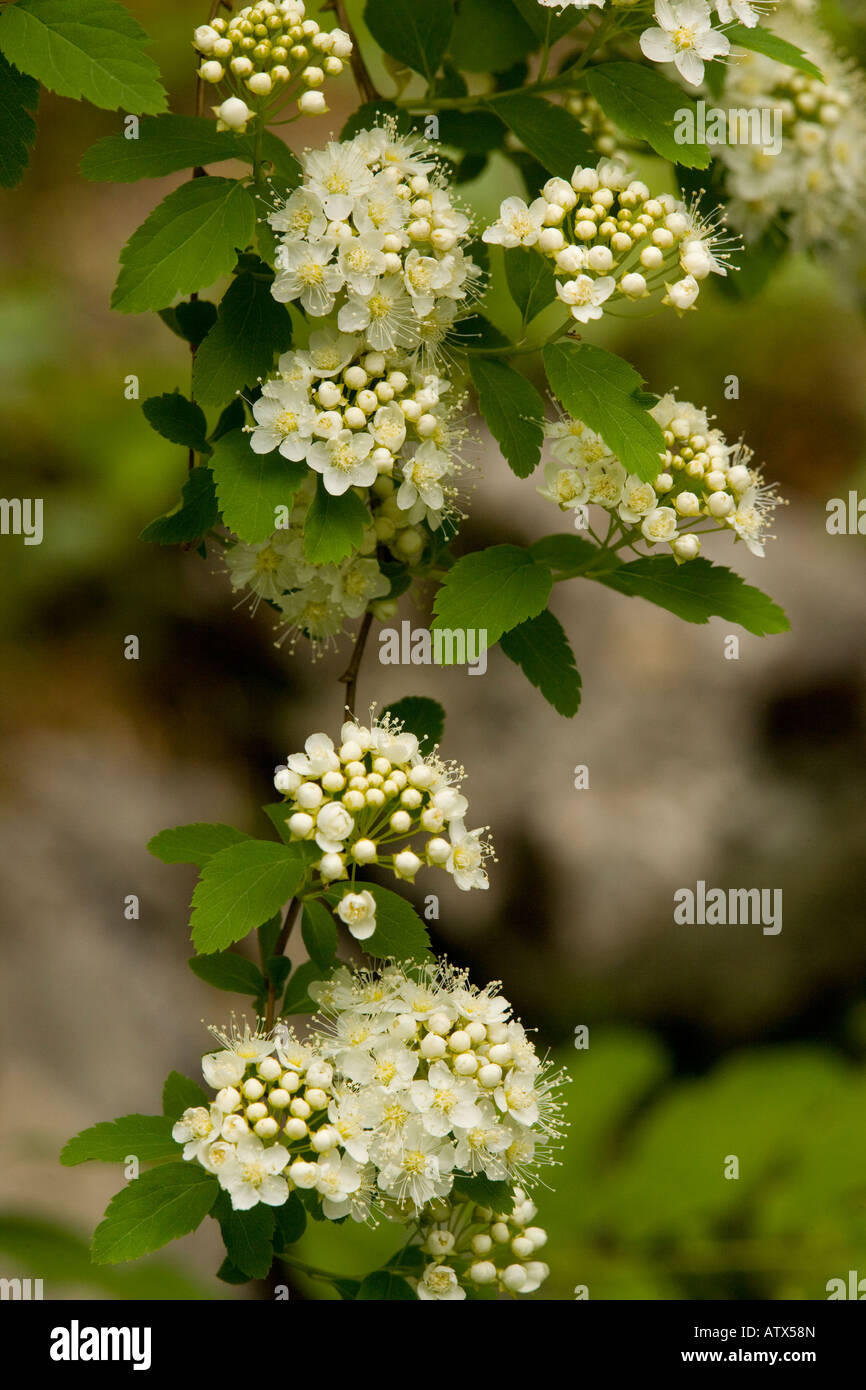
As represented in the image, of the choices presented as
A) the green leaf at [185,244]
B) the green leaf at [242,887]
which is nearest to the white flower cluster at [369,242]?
the green leaf at [185,244]

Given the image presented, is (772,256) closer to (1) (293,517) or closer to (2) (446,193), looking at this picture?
(2) (446,193)

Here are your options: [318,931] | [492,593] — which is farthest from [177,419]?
[318,931]

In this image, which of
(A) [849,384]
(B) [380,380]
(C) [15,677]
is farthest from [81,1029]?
(A) [849,384]

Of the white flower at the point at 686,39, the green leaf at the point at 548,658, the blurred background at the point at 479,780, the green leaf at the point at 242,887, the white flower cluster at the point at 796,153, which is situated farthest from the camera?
the blurred background at the point at 479,780

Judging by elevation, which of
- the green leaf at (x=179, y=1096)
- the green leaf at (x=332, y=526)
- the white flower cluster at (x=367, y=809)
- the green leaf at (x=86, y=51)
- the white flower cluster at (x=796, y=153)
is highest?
the white flower cluster at (x=796, y=153)

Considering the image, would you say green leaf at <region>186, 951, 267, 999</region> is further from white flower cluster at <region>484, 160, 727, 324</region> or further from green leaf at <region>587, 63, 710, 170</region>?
green leaf at <region>587, 63, 710, 170</region>

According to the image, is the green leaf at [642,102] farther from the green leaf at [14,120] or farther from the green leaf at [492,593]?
the green leaf at [14,120]

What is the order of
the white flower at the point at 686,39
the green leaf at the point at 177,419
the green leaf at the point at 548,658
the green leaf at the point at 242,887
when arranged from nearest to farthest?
1. the green leaf at the point at 242,887
2. the white flower at the point at 686,39
3. the green leaf at the point at 177,419
4. the green leaf at the point at 548,658

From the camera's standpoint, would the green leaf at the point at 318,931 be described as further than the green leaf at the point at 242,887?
Yes
